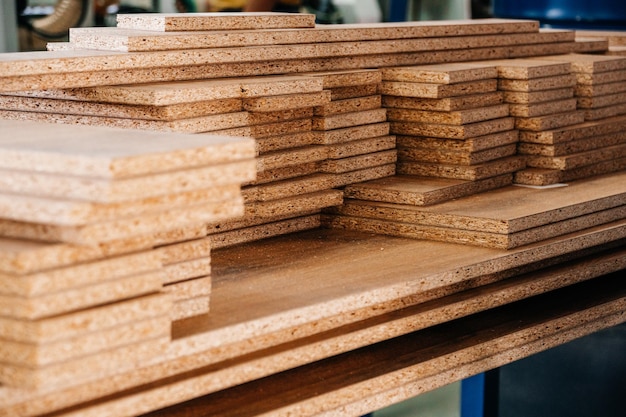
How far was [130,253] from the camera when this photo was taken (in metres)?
2.23

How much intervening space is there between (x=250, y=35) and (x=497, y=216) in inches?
35.3

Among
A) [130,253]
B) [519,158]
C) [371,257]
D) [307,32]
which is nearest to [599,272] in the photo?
[519,158]

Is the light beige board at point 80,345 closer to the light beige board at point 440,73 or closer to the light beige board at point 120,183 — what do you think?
the light beige board at point 120,183

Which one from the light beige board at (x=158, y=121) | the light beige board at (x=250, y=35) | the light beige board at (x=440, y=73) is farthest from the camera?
the light beige board at (x=440, y=73)

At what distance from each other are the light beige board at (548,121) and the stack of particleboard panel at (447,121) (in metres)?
0.09

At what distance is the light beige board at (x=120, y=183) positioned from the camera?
6.82 ft

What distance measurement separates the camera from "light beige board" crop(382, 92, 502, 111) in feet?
12.0

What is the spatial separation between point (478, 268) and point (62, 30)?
11.1 ft

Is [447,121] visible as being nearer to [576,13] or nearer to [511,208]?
[511,208]

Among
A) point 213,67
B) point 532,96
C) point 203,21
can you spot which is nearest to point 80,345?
point 213,67

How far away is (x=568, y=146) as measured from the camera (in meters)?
4.01

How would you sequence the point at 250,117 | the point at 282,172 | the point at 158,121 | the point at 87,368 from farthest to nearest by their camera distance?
the point at 282,172, the point at 250,117, the point at 158,121, the point at 87,368

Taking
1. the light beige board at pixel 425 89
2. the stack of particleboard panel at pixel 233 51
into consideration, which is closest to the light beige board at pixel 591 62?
the stack of particleboard panel at pixel 233 51

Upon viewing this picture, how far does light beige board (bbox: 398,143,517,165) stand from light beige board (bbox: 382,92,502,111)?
15 centimetres
